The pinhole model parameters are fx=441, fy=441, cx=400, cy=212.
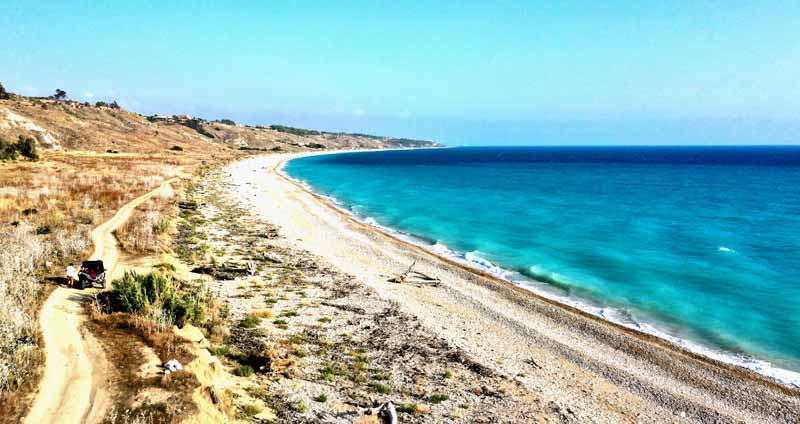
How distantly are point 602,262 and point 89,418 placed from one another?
33.1 m

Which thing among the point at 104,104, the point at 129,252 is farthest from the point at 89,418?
the point at 104,104

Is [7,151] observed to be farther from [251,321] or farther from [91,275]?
[251,321]

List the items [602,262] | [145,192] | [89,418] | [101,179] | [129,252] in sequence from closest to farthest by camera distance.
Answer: [89,418] < [129,252] < [602,262] < [145,192] < [101,179]

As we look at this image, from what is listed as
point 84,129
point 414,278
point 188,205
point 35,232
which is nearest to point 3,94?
point 84,129

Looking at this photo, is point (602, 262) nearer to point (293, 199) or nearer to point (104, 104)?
point (293, 199)

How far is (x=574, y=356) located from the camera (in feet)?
60.5

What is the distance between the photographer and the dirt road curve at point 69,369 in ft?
32.4

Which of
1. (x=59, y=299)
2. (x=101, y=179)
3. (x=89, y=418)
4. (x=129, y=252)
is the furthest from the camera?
(x=101, y=179)

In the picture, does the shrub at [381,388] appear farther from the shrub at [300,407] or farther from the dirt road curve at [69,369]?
the dirt road curve at [69,369]

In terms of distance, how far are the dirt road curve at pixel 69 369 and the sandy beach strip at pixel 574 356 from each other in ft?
40.5

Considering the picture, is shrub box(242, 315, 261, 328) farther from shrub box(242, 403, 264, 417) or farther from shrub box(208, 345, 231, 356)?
shrub box(242, 403, 264, 417)

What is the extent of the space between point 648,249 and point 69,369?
40.4 metres

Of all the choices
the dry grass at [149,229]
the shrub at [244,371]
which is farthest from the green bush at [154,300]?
the dry grass at [149,229]

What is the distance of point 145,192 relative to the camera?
1740 inches
